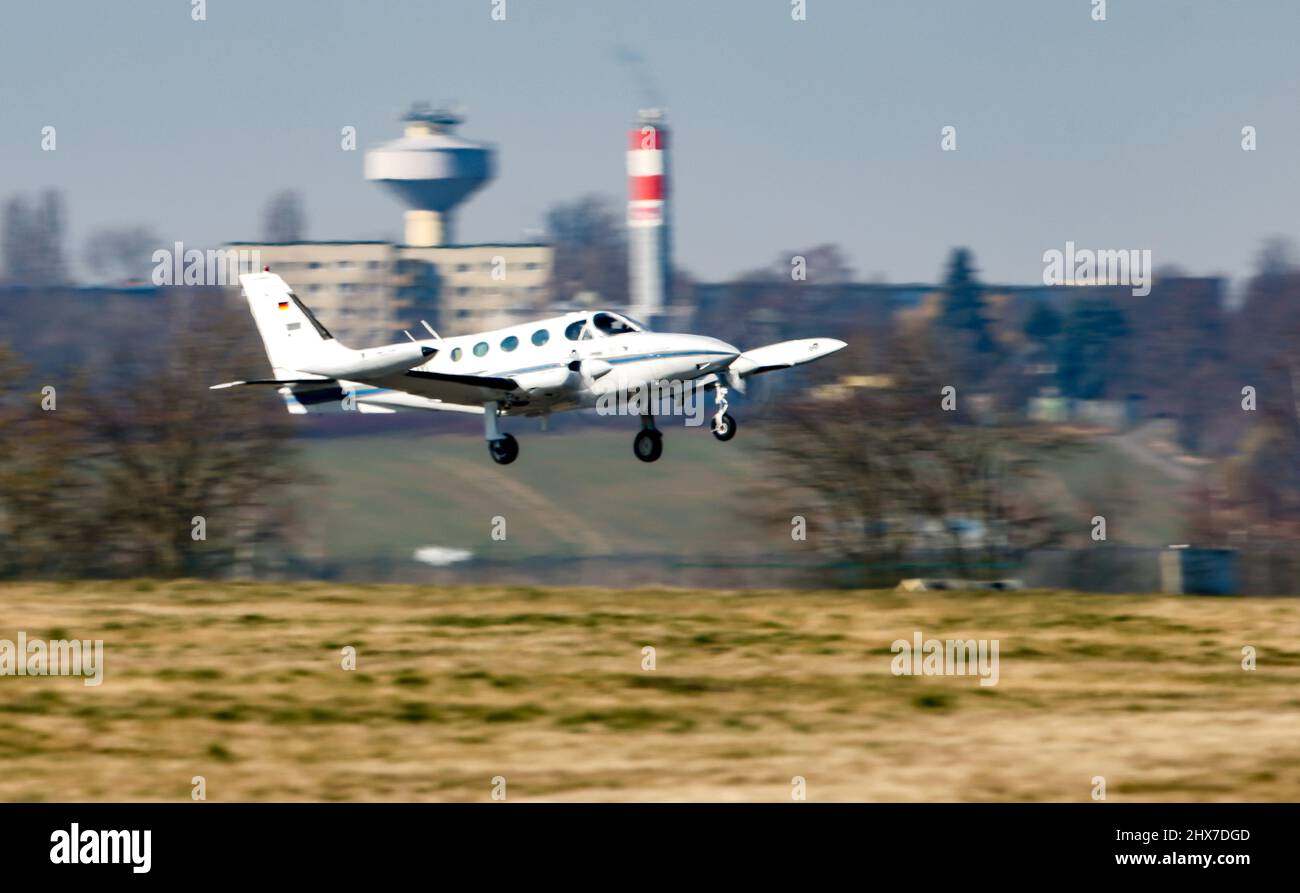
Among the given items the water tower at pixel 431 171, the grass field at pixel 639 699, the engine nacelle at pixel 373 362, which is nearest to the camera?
the grass field at pixel 639 699

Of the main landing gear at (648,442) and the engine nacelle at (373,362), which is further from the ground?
the engine nacelle at (373,362)

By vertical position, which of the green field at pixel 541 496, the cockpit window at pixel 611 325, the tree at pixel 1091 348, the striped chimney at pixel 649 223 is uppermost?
the striped chimney at pixel 649 223

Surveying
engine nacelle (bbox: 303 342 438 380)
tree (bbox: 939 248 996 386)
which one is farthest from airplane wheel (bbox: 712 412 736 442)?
tree (bbox: 939 248 996 386)

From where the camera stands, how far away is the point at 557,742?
22.0 m

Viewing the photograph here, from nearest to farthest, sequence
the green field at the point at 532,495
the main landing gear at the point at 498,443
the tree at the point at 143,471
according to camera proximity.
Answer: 1. the main landing gear at the point at 498,443
2. the tree at the point at 143,471
3. the green field at the point at 532,495

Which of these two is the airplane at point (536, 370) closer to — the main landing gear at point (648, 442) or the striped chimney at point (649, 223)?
the main landing gear at point (648, 442)

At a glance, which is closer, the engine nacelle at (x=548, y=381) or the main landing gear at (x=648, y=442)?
the engine nacelle at (x=548, y=381)

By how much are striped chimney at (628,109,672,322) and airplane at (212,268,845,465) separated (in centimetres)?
10321

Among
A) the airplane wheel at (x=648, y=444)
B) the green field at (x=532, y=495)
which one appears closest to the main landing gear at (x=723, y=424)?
the airplane wheel at (x=648, y=444)

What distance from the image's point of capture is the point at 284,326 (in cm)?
4050

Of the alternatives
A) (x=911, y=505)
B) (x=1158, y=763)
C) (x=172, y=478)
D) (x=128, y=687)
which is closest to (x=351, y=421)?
(x=172, y=478)

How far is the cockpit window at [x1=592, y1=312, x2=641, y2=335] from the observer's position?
35781 mm

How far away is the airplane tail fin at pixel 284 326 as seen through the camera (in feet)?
132

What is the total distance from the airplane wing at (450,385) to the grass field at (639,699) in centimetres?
520
